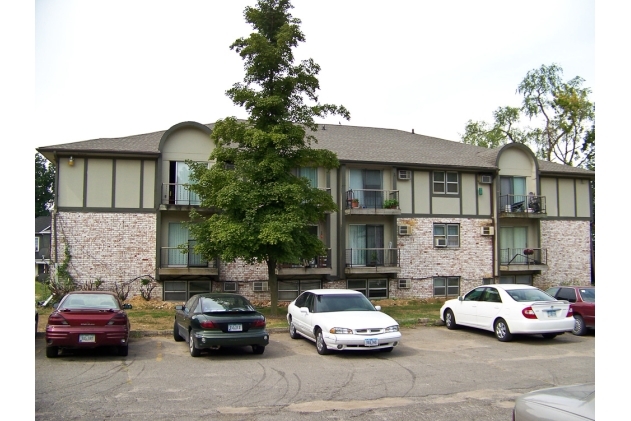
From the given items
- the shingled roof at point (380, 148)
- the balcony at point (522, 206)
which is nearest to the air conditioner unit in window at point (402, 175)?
the shingled roof at point (380, 148)

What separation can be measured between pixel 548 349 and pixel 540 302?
1252mm

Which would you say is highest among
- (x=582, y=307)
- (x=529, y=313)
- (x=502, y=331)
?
(x=529, y=313)

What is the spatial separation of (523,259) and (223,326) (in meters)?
19.1

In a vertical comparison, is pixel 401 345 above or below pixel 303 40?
below

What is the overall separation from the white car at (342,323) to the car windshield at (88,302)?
4.54 m

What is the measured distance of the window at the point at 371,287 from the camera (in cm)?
2372

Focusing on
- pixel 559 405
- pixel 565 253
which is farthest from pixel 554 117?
pixel 559 405

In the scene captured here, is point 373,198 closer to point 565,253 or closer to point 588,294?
point 588,294

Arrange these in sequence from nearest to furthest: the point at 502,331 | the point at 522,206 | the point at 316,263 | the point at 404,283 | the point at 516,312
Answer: the point at 516,312, the point at 502,331, the point at 316,263, the point at 404,283, the point at 522,206

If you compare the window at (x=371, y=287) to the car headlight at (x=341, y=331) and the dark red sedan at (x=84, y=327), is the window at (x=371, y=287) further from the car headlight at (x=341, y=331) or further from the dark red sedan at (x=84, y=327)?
the dark red sedan at (x=84, y=327)

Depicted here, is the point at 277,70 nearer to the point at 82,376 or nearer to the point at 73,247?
the point at 73,247

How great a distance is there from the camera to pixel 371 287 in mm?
23906

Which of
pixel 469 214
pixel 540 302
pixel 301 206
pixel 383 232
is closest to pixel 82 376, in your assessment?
pixel 301 206

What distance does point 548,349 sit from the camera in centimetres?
1316
